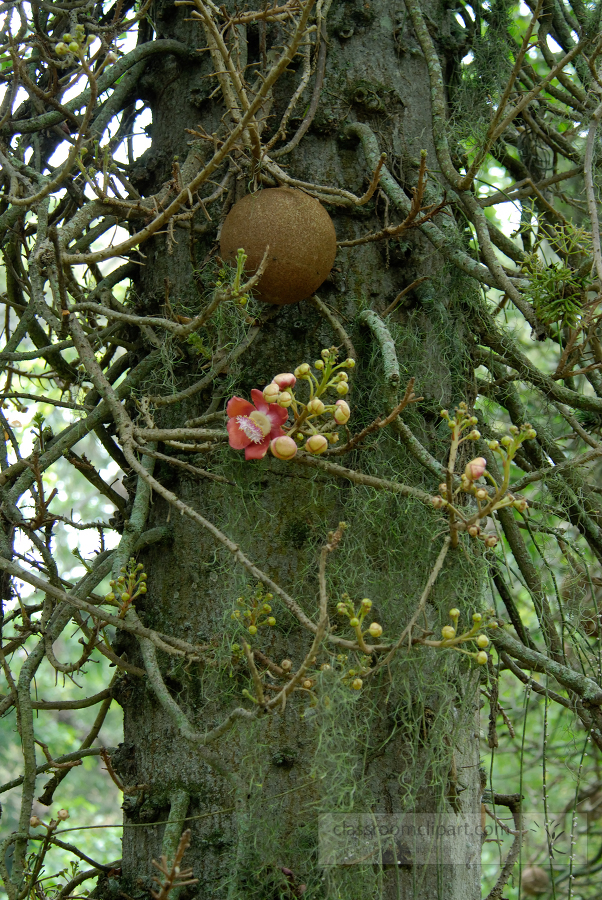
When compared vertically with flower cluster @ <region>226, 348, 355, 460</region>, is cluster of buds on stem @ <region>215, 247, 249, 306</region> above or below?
above

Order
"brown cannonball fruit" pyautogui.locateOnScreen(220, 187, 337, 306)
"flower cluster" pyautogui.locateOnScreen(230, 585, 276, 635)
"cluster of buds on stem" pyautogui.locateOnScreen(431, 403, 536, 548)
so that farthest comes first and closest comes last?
"brown cannonball fruit" pyautogui.locateOnScreen(220, 187, 337, 306) < "flower cluster" pyautogui.locateOnScreen(230, 585, 276, 635) < "cluster of buds on stem" pyautogui.locateOnScreen(431, 403, 536, 548)

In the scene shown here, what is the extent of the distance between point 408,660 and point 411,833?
32cm

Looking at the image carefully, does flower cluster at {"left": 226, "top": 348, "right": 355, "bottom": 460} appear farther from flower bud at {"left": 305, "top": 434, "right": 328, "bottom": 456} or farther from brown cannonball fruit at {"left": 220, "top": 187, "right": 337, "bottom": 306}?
brown cannonball fruit at {"left": 220, "top": 187, "right": 337, "bottom": 306}

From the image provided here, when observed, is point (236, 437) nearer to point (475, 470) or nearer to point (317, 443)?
point (317, 443)

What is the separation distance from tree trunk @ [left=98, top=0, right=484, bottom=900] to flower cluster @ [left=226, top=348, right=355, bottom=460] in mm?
161

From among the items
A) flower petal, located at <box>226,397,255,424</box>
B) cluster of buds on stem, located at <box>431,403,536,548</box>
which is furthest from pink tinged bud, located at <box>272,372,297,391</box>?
cluster of buds on stem, located at <box>431,403,536,548</box>

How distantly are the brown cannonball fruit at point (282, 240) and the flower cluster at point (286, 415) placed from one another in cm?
23

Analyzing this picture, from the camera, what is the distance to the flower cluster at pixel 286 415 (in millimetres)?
1110

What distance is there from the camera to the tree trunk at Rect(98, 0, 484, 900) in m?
1.25

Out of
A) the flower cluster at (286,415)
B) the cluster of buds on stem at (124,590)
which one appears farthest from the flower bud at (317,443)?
the cluster of buds on stem at (124,590)

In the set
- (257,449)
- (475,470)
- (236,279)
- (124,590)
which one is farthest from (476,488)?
(124,590)

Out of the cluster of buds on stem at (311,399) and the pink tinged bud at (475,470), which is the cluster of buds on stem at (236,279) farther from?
the pink tinged bud at (475,470)

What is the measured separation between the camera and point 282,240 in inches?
54.2

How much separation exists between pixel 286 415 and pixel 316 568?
324 millimetres
